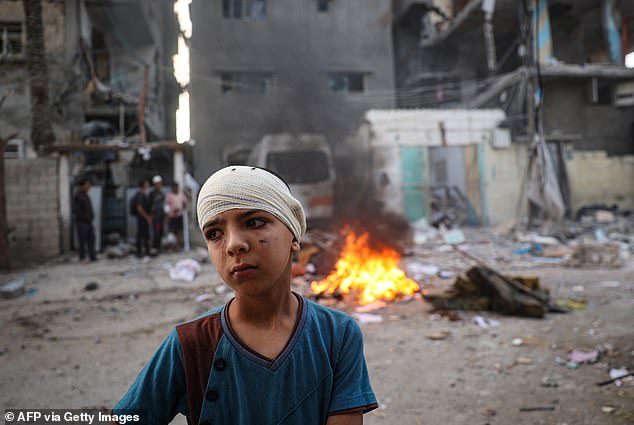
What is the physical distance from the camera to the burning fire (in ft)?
18.4

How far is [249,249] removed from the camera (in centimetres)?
108

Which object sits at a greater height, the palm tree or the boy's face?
the palm tree

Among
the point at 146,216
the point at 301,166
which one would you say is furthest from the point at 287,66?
the point at 146,216

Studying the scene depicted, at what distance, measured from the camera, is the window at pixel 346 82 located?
18.5 meters

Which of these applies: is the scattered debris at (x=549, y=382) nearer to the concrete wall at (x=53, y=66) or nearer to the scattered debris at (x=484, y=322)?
the scattered debris at (x=484, y=322)

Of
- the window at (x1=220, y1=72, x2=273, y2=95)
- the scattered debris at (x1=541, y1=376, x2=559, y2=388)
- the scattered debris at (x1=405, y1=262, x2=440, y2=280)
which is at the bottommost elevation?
the scattered debris at (x1=405, y1=262, x2=440, y2=280)

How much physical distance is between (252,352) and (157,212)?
28.9 feet

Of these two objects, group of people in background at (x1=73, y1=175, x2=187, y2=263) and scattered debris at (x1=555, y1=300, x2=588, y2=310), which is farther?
group of people in background at (x1=73, y1=175, x2=187, y2=263)

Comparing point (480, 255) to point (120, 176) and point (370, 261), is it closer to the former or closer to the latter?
point (370, 261)

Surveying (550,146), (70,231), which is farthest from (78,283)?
(550,146)

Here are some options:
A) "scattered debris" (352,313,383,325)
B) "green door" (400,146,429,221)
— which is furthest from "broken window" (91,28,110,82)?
"scattered debris" (352,313,383,325)

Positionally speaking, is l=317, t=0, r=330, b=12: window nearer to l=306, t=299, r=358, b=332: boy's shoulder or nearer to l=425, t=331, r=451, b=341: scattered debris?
l=425, t=331, r=451, b=341: scattered debris

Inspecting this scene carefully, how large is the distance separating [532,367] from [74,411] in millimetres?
3318

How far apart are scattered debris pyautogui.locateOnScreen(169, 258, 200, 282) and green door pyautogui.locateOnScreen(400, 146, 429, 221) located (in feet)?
28.7
